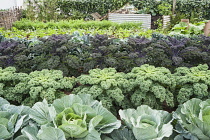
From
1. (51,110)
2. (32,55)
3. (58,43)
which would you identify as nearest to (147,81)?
(51,110)

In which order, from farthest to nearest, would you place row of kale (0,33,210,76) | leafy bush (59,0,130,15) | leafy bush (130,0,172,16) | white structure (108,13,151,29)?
1. leafy bush (59,0,130,15)
2. leafy bush (130,0,172,16)
3. white structure (108,13,151,29)
4. row of kale (0,33,210,76)

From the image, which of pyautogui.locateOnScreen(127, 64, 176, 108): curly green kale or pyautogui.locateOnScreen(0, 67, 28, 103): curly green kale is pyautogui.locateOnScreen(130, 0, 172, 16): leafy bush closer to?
pyautogui.locateOnScreen(127, 64, 176, 108): curly green kale

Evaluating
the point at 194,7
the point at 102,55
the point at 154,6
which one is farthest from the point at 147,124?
the point at 194,7

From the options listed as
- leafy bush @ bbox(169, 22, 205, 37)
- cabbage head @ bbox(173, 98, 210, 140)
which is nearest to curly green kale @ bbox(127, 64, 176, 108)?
cabbage head @ bbox(173, 98, 210, 140)

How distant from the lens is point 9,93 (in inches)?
93.0

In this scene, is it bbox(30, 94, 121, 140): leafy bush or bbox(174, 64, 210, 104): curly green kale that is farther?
bbox(174, 64, 210, 104): curly green kale

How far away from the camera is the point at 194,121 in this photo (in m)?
1.60

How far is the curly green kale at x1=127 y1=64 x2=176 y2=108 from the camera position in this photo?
7.38 feet

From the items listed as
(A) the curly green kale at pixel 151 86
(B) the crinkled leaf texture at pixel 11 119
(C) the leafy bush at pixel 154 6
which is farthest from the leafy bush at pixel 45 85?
(C) the leafy bush at pixel 154 6

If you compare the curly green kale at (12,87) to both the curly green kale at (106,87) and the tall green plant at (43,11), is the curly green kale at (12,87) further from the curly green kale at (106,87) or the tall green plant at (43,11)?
the tall green plant at (43,11)

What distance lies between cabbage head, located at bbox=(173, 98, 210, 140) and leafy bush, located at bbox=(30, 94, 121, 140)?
0.49 m

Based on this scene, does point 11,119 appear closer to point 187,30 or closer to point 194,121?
point 194,121

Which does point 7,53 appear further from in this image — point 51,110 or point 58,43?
point 51,110

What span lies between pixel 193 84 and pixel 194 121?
0.78 m
